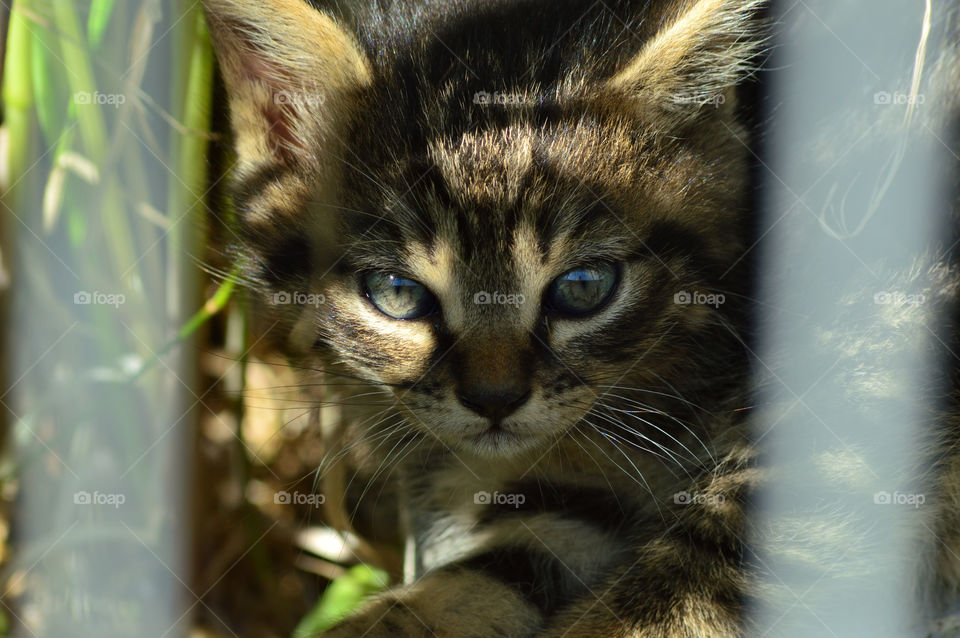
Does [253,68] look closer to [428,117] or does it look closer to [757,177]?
[428,117]

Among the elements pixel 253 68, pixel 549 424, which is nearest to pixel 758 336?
pixel 549 424
